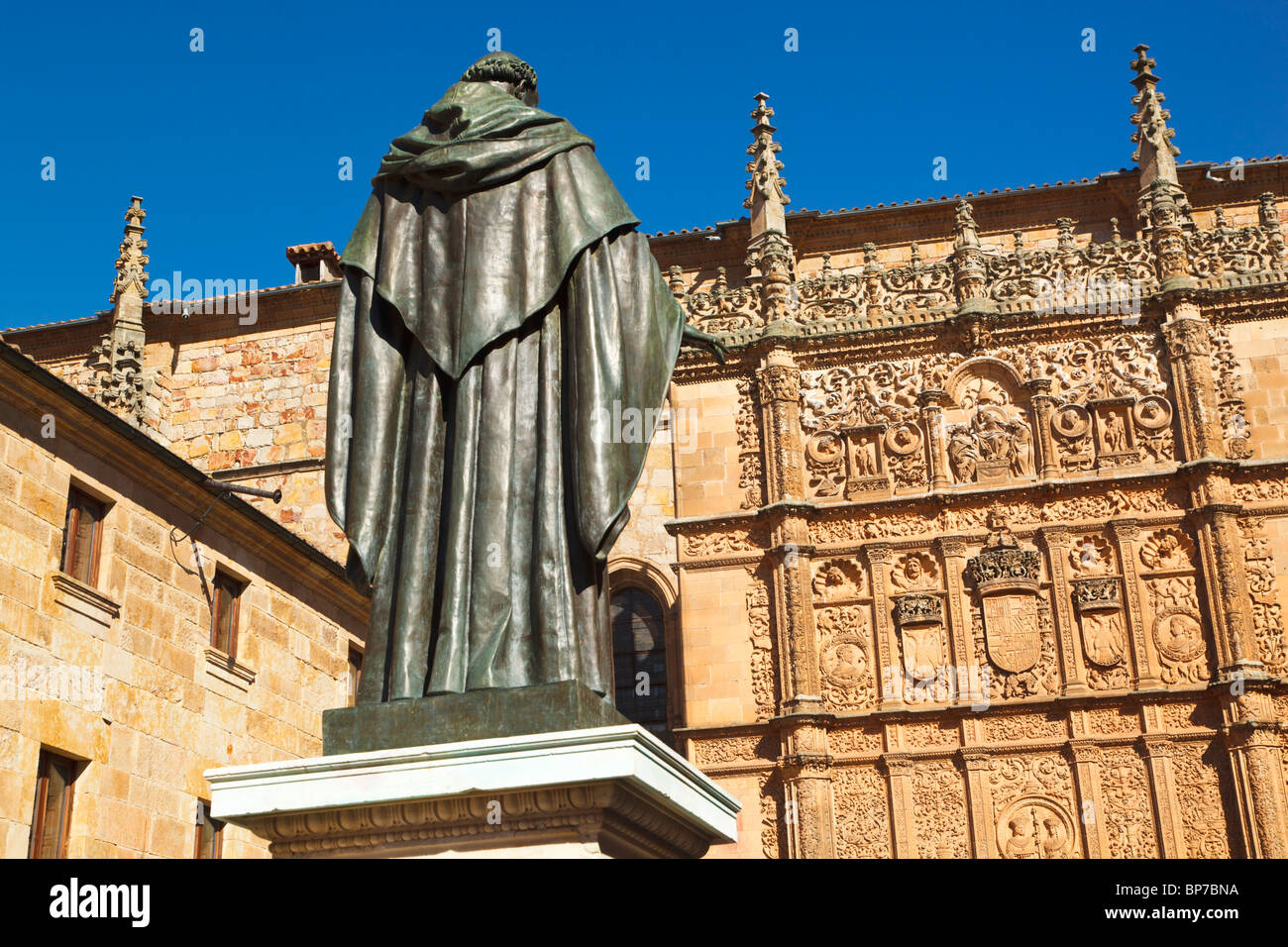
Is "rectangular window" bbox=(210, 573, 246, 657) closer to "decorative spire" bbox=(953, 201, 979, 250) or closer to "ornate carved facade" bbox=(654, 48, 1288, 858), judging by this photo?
"ornate carved facade" bbox=(654, 48, 1288, 858)

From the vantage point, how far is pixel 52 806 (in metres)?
13.0

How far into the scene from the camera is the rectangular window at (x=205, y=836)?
14.6m

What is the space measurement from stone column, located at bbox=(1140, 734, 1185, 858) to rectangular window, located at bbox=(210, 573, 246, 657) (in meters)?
11.2

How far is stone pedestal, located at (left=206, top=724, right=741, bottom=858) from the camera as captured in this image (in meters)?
3.31

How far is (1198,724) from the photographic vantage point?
61.2 ft

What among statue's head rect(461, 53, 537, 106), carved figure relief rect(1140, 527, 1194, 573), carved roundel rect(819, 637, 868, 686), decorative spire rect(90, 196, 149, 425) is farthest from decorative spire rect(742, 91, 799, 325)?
statue's head rect(461, 53, 537, 106)

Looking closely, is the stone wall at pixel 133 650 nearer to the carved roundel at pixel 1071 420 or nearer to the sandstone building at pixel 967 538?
the sandstone building at pixel 967 538

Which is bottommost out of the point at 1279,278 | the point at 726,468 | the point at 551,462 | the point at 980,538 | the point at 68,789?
the point at 551,462

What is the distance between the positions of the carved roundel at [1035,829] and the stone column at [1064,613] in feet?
4.97

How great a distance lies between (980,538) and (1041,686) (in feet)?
7.12
